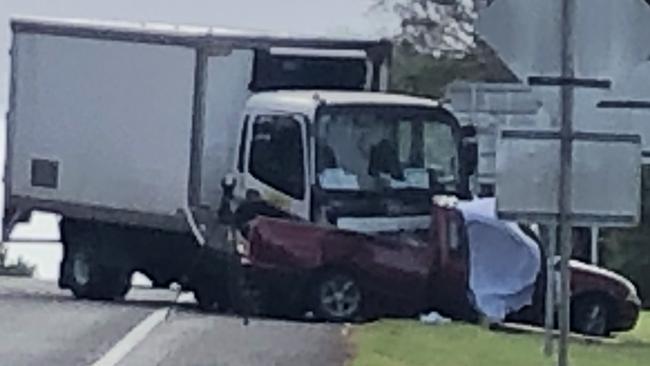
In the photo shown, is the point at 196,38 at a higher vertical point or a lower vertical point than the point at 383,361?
higher

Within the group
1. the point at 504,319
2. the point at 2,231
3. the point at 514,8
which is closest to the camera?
the point at 514,8

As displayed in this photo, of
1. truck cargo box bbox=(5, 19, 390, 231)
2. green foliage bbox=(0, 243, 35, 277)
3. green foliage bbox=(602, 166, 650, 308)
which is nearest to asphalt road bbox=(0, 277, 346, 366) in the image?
truck cargo box bbox=(5, 19, 390, 231)

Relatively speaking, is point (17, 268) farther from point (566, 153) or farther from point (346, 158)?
point (566, 153)

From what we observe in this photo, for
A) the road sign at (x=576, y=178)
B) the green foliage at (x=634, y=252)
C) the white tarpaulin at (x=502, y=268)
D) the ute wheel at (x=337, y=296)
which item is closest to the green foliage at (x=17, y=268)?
the green foliage at (x=634, y=252)

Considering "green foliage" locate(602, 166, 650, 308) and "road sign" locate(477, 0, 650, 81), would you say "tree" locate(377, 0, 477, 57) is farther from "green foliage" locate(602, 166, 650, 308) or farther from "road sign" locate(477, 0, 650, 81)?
"road sign" locate(477, 0, 650, 81)

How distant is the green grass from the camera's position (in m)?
20.3

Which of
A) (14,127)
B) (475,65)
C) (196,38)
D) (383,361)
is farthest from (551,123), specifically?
(475,65)

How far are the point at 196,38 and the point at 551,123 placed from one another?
15.1m

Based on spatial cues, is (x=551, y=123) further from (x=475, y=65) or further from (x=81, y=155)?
(x=475, y=65)

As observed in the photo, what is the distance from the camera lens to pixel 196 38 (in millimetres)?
28266

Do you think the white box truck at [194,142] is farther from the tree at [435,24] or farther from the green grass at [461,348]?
the tree at [435,24]

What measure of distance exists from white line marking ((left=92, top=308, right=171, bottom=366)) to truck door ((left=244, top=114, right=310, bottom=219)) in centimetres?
183

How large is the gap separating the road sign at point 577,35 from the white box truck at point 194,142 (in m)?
14.2

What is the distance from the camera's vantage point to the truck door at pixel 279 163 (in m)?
27.4
